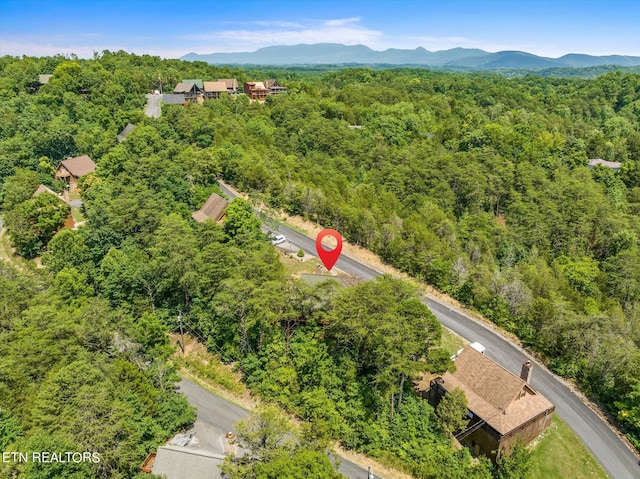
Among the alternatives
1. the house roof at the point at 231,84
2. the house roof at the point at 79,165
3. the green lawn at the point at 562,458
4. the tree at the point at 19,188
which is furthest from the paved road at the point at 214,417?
the house roof at the point at 231,84

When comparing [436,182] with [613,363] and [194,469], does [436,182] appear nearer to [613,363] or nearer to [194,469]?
[613,363]

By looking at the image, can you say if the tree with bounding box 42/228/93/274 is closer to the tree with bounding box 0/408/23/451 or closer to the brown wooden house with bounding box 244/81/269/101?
the tree with bounding box 0/408/23/451

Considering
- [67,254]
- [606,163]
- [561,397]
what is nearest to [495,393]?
[561,397]

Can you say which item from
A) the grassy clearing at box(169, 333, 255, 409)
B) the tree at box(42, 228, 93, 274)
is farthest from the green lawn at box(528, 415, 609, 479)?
the tree at box(42, 228, 93, 274)

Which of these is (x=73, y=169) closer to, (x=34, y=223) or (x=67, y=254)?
(x=34, y=223)

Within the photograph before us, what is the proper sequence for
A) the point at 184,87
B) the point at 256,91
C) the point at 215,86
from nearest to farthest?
the point at 184,87
the point at 215,86
the point at 256,91

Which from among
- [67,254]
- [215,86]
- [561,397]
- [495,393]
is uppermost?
[215,86]

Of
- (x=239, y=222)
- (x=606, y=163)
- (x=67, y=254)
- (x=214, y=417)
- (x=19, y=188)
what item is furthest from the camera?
(x=606, y=163)
